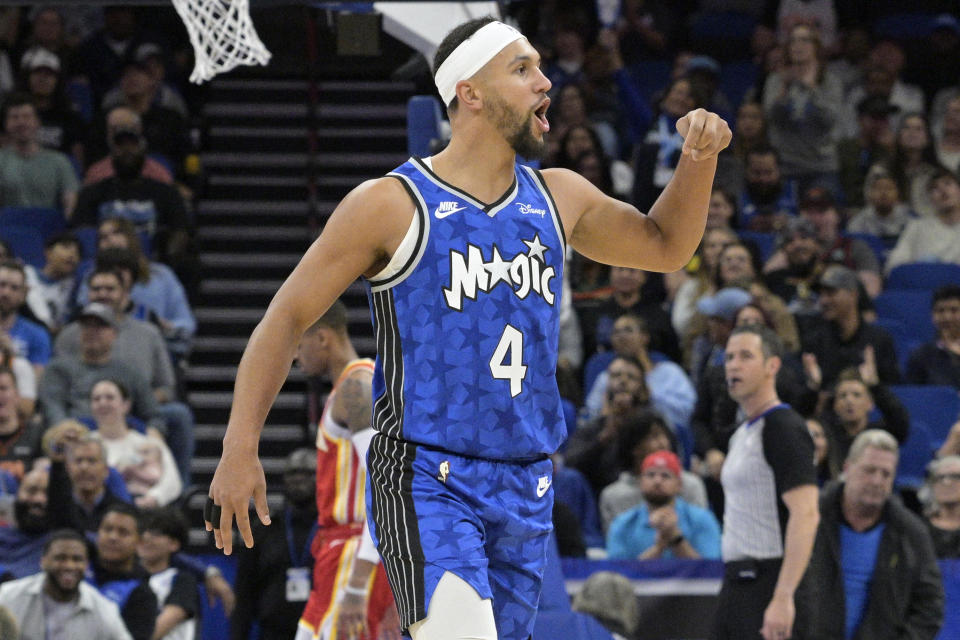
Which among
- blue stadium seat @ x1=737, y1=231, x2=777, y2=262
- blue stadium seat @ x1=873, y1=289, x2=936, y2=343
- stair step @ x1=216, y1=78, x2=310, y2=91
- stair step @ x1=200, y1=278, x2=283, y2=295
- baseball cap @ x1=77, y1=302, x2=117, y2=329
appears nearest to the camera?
baseball cap @ x1=77, y1=302, x2=117, y2=329

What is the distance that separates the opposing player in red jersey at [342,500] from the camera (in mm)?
5754

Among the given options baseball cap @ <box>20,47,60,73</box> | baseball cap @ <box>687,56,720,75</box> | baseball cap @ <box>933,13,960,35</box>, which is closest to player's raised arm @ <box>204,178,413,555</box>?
baseball cap @ <box>687,56,720,75</box>

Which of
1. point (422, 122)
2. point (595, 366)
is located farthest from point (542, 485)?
point (595, 366)

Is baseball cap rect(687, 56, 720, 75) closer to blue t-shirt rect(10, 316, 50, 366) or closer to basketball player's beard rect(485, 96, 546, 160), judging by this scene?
blue t-shirt rect(10, 316, 50, 366)

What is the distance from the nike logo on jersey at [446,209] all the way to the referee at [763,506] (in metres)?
2.93

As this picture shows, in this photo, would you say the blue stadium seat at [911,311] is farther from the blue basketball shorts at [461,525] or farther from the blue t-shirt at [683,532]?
the blue basketball shorts at [461,525]

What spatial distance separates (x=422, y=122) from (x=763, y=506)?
222 centimetres

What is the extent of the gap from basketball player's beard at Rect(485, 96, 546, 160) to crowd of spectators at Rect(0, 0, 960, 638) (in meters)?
3.68

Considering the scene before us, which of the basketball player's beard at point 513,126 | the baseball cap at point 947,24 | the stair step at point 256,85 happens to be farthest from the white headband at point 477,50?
the baseball cap at point 947,24

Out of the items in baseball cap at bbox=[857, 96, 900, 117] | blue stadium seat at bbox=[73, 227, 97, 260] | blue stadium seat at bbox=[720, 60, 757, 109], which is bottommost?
blue stadium seat at bbox=[73, 227, 97, 260]

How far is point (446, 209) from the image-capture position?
3.73 meters

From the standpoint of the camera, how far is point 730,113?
13398 mm

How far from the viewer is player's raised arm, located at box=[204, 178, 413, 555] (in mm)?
3449

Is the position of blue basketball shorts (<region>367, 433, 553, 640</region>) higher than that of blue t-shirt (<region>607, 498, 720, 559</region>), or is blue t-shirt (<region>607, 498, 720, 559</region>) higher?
blue basketball shorts (<region>367, 433, 553, 640</region>)
